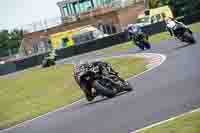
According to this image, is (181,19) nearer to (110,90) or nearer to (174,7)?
(174,7)

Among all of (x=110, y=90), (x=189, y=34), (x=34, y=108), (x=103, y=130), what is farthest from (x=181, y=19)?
(x=103, y=130)

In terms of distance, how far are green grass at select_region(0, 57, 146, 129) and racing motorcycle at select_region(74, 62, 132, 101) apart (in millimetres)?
2359

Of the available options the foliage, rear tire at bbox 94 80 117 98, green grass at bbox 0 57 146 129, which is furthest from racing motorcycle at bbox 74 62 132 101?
the foliage

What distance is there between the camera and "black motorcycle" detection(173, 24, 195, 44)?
82.6 feet

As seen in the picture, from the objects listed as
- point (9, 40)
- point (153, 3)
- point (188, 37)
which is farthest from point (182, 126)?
point (9, 40)

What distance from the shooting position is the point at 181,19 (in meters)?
47.7

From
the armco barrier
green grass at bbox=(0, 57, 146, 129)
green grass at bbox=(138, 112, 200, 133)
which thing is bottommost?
the armco barrier

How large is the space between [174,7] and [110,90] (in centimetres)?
5311

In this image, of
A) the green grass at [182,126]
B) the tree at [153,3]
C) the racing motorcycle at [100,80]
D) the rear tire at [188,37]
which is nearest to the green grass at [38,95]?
the rear tire at [188,37]

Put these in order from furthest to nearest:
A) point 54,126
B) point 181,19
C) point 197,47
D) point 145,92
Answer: point 181,19, point 197,47, point 145,92, point 54,126

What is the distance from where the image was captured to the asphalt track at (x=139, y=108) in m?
10.3

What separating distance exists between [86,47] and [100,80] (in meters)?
33.5

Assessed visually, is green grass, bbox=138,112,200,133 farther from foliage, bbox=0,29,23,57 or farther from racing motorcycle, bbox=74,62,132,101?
foliage, bbox=0,29,23,57

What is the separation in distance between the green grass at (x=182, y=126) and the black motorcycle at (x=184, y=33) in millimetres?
16036
